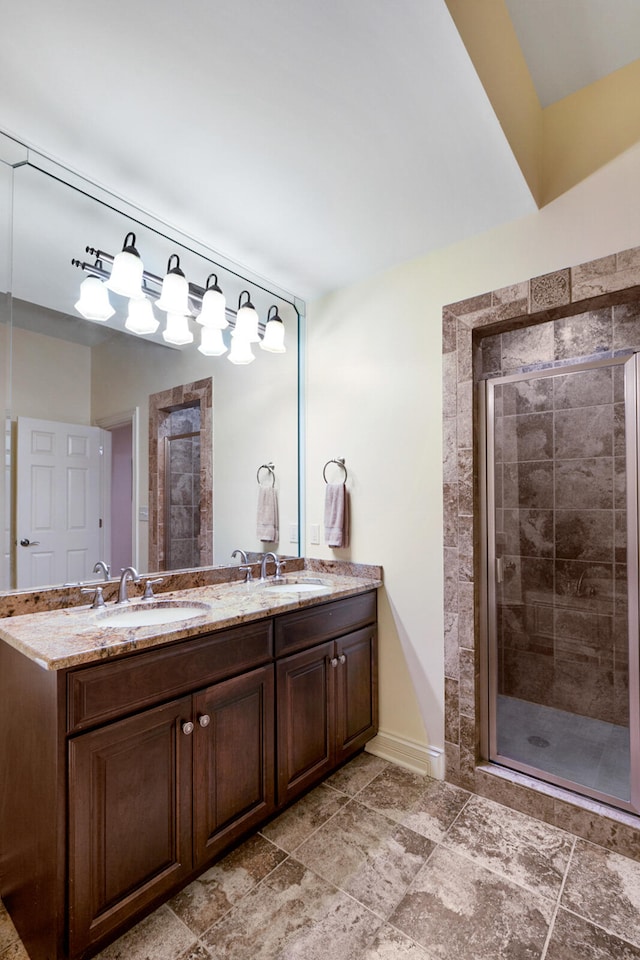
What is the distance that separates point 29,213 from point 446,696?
8.73 feet

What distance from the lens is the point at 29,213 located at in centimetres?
168

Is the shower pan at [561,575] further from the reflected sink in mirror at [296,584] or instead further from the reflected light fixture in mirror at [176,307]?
the reflected light fixture in mirror at [176,307]

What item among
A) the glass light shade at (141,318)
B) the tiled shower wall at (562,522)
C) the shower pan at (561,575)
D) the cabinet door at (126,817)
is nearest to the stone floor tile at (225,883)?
the cabinet door at (126,817)

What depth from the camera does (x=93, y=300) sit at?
182cm

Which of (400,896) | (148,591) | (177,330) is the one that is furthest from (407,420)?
(400,896)

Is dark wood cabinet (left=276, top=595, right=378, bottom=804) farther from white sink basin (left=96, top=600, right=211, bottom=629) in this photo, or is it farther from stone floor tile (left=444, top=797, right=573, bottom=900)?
stone floor tile (left=444, top=797, right=573, bottom=900)

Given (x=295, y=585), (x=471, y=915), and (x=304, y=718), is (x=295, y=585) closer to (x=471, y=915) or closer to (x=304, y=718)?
(x=304, y=718)

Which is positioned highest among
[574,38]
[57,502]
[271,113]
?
[574,38]

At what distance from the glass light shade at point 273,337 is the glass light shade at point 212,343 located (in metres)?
0.26

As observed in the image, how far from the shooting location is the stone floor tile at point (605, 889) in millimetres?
1359

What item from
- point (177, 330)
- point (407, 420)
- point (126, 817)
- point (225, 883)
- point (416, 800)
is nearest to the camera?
point (126, 817)

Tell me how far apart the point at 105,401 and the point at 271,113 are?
1.20 meters

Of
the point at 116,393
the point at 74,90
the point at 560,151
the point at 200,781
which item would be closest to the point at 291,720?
the point at 200,781

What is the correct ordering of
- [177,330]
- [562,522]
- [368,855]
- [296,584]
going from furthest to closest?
[562,522] → [296,584] → [177,330] → [368,855]
